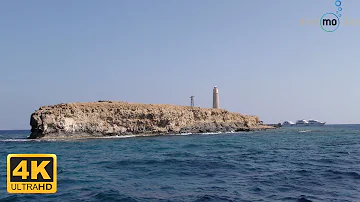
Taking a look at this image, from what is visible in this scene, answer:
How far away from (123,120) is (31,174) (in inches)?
2527

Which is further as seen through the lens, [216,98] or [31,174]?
[216,98]

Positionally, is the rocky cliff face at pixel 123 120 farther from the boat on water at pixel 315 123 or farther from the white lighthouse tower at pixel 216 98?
the boat on water at pixel 315 123

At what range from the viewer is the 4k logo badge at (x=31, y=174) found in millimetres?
5051

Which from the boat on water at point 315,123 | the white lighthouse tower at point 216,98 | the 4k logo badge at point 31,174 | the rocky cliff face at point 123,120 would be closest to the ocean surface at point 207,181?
the 4k logo badge at point 31,174

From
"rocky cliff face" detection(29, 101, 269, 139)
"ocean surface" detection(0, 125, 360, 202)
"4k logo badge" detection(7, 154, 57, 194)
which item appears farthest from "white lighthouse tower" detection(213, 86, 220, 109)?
"4k logo badge" detection(7, 154, 57, 194)

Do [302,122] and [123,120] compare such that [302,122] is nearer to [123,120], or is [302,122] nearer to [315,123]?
[315,123]

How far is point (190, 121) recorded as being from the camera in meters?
80.2

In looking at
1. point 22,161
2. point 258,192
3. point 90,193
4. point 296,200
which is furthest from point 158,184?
point 22,161

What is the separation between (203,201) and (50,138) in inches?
2000

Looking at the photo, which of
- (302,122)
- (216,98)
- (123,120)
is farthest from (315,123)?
(123,120)

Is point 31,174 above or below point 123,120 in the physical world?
above

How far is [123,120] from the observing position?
225 ft

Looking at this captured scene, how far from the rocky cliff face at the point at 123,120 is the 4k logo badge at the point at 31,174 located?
55616 mm

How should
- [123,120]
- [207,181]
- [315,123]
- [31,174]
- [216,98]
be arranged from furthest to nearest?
[315,123], [216,98], [123,120], [207,181], [31,174]
